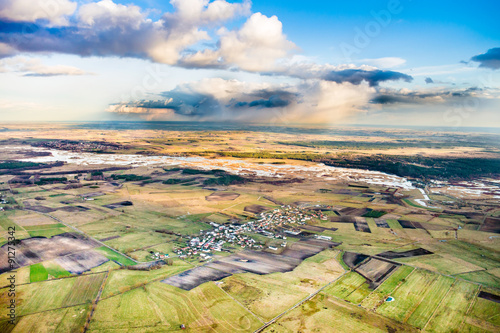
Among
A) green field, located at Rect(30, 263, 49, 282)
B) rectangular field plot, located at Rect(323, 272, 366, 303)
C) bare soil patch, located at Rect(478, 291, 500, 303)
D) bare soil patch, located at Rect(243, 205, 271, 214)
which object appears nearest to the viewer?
bare soil patch, located at Rect(478, 291, 500, 303)

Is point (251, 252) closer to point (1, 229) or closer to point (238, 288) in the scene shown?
point (238, 288)

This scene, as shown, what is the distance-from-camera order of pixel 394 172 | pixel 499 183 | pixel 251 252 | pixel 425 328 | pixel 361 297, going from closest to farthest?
pixel 425 328 < pixel 361 297 < pixel 251 252 < pixel 499 183 < pixel 394 172

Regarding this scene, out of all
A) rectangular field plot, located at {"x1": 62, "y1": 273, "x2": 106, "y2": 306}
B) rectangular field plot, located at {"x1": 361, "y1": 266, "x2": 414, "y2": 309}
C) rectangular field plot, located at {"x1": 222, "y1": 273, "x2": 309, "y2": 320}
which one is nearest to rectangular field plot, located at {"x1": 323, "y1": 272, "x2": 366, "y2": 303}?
rectangular field plot, located at {"x1": 361, "y1": 266, "x2": 414, "y2": 309}

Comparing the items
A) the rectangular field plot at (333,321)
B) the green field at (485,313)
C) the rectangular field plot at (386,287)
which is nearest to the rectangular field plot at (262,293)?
the rectangular field plot at (333,321)

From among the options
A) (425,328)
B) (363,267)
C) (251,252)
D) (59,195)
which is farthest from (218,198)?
(425,328)

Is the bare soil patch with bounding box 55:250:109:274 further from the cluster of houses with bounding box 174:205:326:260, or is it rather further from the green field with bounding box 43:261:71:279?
the cluster of houses with bounding box 174:205:326:260

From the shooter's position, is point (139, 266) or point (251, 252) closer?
point (139, 266)
